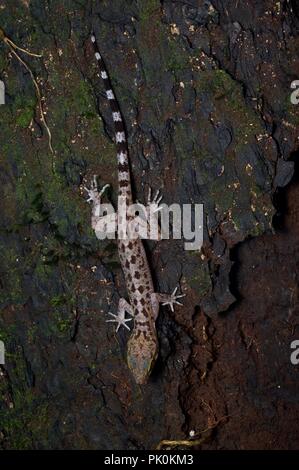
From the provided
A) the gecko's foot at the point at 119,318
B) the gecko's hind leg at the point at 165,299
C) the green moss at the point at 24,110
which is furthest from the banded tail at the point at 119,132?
the gecko's foot at the point at 119,318

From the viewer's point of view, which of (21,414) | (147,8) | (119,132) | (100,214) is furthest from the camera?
(21,414)

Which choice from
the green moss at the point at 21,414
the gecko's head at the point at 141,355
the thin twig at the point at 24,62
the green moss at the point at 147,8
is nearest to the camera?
the green moss at the point at 147,8

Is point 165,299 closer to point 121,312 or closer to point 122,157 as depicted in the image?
point 121,312

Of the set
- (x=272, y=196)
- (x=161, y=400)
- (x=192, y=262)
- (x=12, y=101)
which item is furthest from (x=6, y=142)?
(x=161, y=400)

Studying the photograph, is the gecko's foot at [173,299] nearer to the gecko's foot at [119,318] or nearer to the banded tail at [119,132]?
the gecko's foot at [119,318]

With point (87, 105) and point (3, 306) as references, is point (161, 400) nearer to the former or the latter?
point (3, 306)

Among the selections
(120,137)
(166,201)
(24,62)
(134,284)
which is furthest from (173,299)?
(24,62)

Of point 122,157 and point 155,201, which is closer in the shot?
point 122,157
